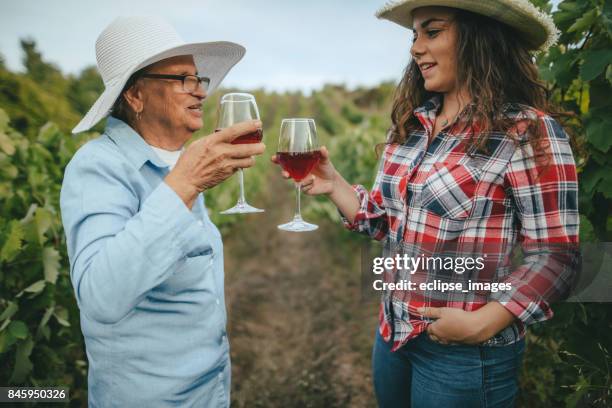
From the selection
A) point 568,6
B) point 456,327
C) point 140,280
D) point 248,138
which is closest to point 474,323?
point 456,327

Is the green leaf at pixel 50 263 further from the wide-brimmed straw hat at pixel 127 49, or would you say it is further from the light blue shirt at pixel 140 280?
the wide-brimmed straw hat at pixel 127 49

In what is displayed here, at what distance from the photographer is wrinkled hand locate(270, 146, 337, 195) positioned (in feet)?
6.80

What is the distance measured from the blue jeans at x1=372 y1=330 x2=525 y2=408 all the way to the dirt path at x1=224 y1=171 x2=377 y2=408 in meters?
2.15

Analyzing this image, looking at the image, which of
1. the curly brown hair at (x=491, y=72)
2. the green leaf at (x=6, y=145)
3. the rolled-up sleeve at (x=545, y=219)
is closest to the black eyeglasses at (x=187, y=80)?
the curly brown hair at (x=491, y=72)

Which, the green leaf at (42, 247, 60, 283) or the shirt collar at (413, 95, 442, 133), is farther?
the green leaf at (42, 247, 60, 283)

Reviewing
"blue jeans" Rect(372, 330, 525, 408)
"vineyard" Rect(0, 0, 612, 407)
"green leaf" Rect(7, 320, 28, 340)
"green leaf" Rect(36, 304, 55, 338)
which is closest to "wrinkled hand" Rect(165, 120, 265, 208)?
"blue jeans" Rect(372, 330, 525, 408)

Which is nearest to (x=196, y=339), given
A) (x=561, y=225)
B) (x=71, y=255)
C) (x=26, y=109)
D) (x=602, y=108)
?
(x=71, y=255)

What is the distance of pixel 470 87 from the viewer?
5.59 feet

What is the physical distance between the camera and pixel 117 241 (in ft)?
3.93

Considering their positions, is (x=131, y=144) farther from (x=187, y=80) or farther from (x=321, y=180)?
(x=321, y=180)

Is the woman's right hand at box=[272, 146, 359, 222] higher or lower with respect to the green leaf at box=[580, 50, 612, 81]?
lower

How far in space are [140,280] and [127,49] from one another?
92cm

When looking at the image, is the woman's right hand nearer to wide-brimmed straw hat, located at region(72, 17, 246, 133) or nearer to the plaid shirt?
the plaid shirt

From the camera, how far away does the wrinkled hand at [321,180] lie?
6.80 ft
